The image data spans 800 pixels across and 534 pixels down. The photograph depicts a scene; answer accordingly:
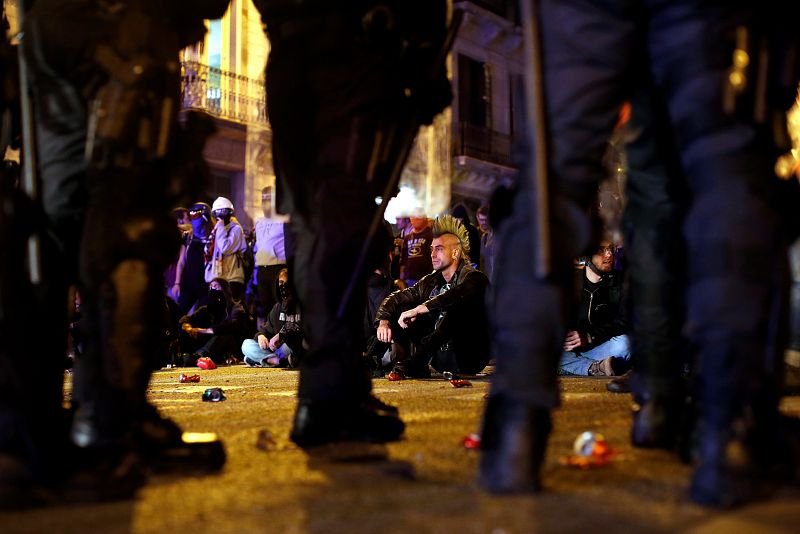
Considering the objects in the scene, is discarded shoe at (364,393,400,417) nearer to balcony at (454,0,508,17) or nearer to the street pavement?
the street pavement

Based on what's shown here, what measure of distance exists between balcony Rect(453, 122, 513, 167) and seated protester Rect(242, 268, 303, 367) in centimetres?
1690

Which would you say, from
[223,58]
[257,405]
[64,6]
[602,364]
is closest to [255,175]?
[223,58]

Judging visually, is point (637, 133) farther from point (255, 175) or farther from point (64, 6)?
point (255, 175)

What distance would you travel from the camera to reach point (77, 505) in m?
1.51

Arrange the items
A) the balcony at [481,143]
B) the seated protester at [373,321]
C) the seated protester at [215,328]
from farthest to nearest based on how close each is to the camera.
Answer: the balcony at [481,143], the seated protester at [215,328], the seated protester at [373,321]

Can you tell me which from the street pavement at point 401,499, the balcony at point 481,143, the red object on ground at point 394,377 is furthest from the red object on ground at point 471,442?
the balcony at point 481,143

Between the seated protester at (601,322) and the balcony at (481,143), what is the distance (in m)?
18.5

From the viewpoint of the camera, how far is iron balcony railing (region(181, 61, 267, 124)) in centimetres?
1830

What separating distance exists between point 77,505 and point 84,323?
0.44m

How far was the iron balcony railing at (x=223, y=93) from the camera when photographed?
18297 mm

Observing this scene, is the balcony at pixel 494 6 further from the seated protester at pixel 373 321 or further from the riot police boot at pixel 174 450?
the riot police boot at pixel 174 450

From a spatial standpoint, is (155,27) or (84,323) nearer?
(84,323)

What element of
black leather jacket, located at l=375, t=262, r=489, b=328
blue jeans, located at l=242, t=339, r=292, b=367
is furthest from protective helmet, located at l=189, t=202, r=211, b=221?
black leather jacket, located at l=375, t=262, r=489, b=328

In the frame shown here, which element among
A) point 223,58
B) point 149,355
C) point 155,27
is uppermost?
point 223,58
